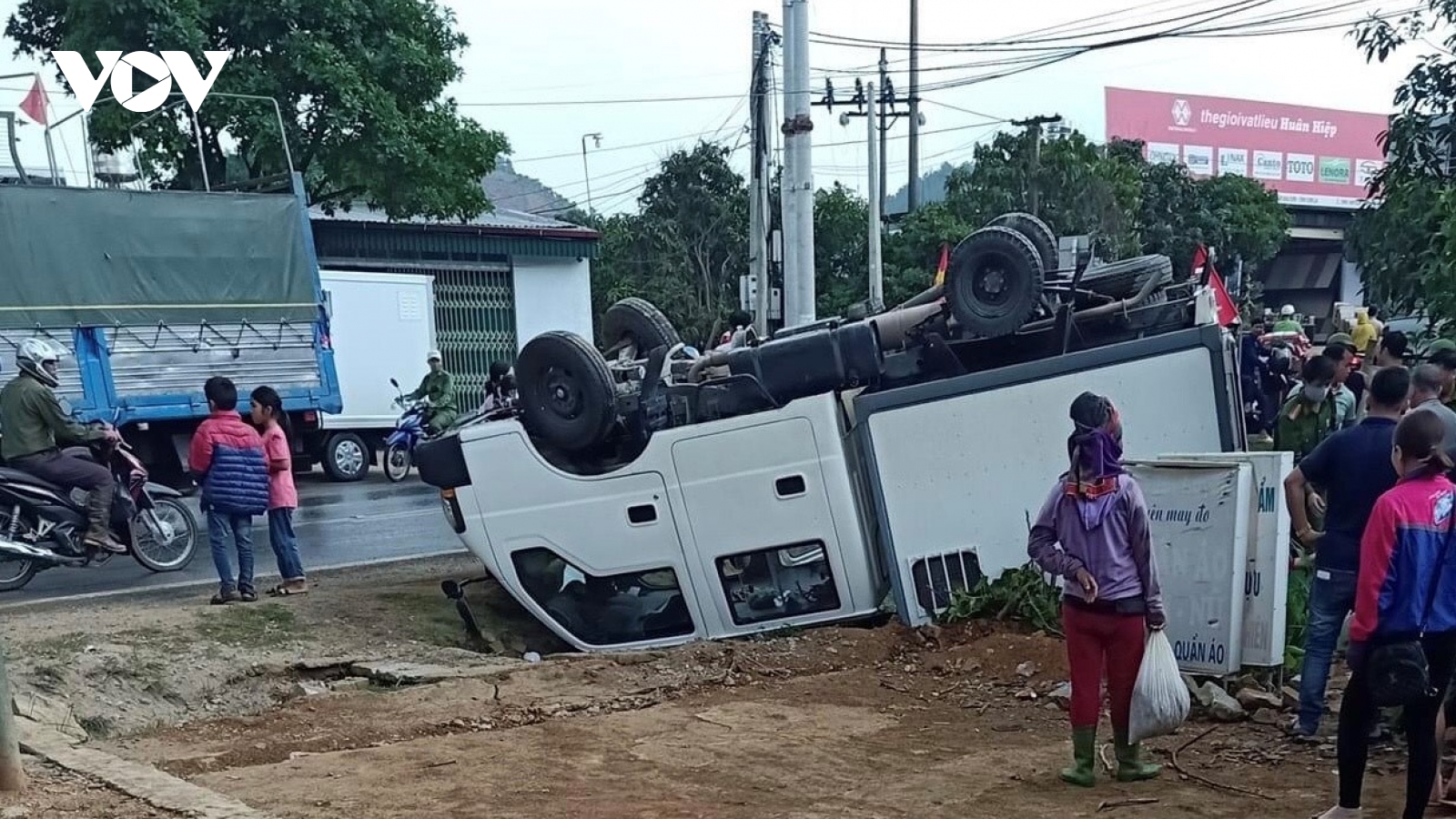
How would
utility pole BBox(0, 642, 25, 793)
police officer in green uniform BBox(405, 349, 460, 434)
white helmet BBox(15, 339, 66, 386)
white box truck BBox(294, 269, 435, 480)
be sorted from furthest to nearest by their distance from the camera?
white box truck BBox(294, 269, 435, 480)
police officer in green uniform BBox(405, 349, 460, 434)
white helmet BBox(15, 339, 66, 386)
utility pole BBox(0, 642, 25, 793)

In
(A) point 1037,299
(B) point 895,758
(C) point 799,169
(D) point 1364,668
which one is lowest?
(B) point 895,758

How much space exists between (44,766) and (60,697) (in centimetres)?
172

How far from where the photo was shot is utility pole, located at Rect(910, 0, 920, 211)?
32281 millimetres

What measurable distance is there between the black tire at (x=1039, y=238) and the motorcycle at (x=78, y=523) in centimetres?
644

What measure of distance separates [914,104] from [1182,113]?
21317 millimetres

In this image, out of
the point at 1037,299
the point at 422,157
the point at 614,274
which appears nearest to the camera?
the point at 1037,299

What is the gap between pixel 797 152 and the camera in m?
13.8

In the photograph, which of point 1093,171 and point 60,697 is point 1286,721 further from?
point 1093,171

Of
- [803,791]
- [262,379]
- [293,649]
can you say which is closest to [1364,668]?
[803,791]

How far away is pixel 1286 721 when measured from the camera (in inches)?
244

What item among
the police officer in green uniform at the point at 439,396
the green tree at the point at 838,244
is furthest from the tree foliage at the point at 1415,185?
the green tree at the point at 838,244

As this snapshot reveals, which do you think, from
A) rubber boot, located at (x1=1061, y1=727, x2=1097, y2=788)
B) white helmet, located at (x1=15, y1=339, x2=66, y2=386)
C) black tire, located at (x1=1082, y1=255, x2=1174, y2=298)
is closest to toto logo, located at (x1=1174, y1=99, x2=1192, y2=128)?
black tire, located at (x1=1082, y1=255, x2=1174, y2=298)

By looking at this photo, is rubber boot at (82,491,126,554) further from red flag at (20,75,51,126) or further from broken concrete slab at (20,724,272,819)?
red flag at (20,75,51,126)

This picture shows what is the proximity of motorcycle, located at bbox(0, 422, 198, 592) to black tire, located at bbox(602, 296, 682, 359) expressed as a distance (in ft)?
12.1
